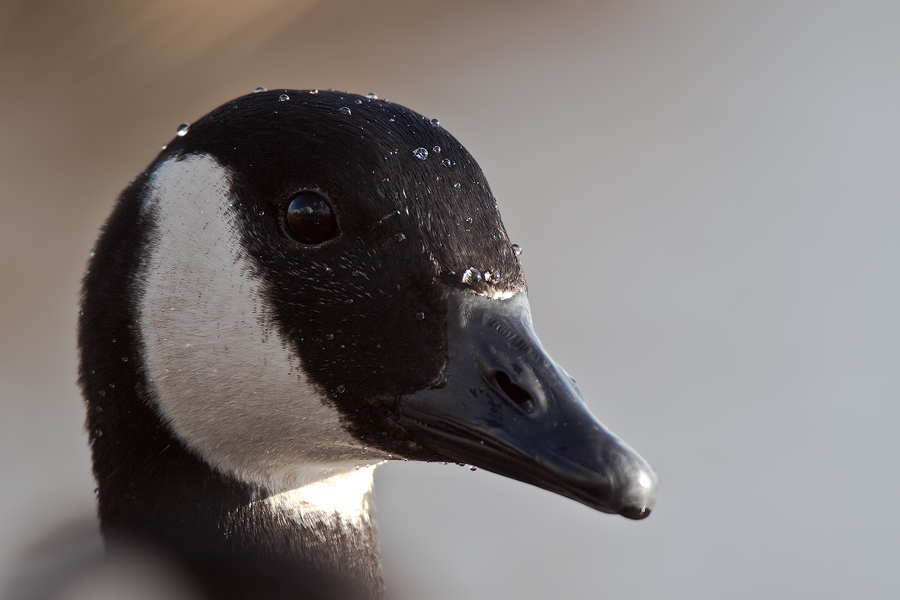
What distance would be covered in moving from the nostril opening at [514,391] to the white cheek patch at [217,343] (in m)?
0.33

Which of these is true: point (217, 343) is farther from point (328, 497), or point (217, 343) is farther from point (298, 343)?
point (328, 497)

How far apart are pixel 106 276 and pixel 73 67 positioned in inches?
201

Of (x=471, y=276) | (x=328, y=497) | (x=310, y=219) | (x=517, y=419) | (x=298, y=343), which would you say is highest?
(x=310, y=219)

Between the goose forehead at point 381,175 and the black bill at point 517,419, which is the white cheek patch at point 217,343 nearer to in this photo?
the goose forehead at point 381,175

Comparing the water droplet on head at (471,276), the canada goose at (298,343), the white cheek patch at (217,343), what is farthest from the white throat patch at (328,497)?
the water droplet on head at (471,276)

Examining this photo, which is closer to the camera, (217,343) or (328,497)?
(217,343)

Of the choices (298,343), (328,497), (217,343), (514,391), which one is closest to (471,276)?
(514,391)

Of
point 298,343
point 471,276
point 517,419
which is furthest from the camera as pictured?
point 298,343

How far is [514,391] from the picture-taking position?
1.15m

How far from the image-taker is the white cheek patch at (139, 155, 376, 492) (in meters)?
1.36

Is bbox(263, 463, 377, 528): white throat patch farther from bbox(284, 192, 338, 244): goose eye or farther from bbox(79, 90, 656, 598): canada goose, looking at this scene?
bbox(284, 192, 338, 244): goose eye

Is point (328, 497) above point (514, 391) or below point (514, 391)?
below

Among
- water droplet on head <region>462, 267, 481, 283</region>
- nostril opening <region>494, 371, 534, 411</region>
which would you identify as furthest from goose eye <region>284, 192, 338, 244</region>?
nostril opening <region>494, 371, 534, 411</region>

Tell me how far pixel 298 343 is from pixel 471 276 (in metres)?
0.33
